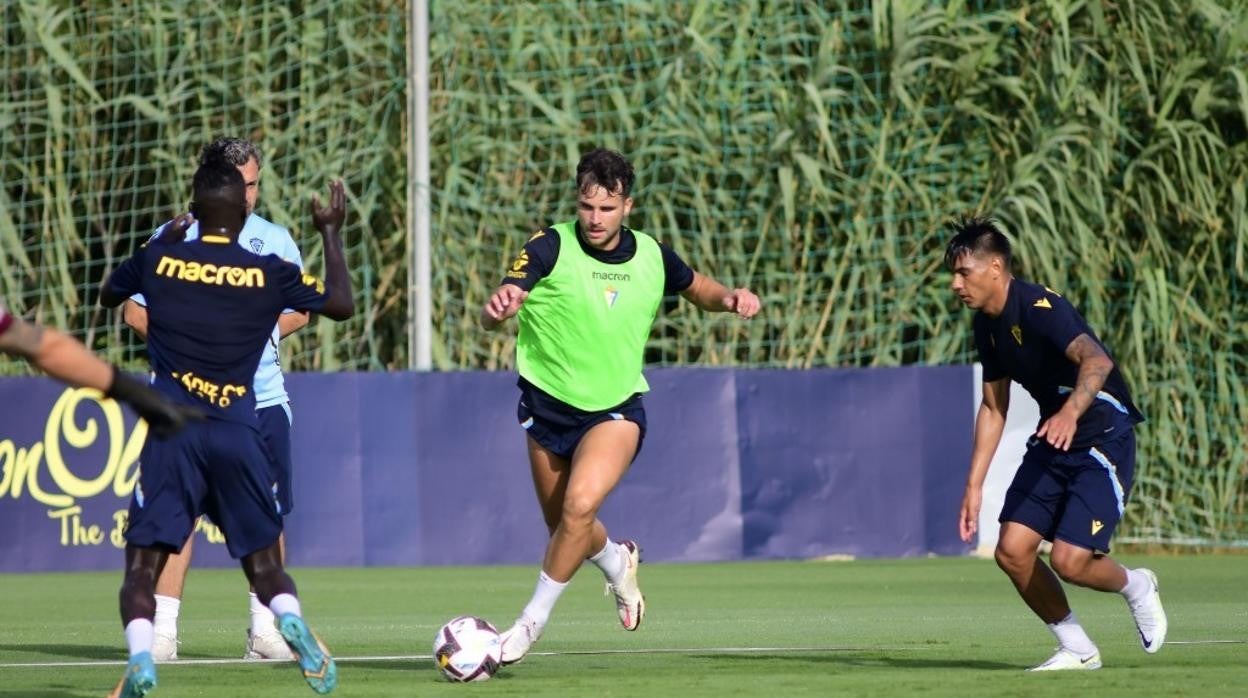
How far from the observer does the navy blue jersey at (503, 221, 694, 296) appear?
30.0ft

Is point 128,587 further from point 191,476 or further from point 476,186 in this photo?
point 476,186

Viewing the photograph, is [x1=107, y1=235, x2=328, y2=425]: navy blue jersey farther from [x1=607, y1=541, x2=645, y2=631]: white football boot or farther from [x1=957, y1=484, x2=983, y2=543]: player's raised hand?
[x1=957, y1=484, x2=983, y2=543]: player's raised hand

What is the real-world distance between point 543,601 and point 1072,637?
2191 millimetres

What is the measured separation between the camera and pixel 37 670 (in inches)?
356

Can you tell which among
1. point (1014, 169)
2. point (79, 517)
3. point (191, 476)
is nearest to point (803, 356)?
point (1014, 169)

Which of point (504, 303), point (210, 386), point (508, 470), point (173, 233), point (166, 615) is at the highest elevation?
point (173, 233)

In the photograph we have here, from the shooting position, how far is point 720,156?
19.9 metres

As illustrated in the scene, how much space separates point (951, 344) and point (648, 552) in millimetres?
4158

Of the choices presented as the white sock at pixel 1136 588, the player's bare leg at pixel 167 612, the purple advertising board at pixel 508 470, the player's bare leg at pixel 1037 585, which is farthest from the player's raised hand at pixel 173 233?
the purple advertising board at pixel 508 470

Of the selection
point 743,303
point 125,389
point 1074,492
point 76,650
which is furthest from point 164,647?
point 1074,492

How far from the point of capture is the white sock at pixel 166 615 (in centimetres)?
941

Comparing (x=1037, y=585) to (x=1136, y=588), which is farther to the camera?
(x=1136, y=588)

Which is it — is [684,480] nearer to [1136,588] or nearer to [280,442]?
[280,442]

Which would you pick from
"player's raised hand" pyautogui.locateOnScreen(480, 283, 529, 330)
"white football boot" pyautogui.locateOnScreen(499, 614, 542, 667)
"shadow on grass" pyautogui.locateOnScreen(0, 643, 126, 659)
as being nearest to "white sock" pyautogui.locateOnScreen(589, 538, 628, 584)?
"white football boot" pyautogui.locateOnScreen(499, 614, 542, 667)
